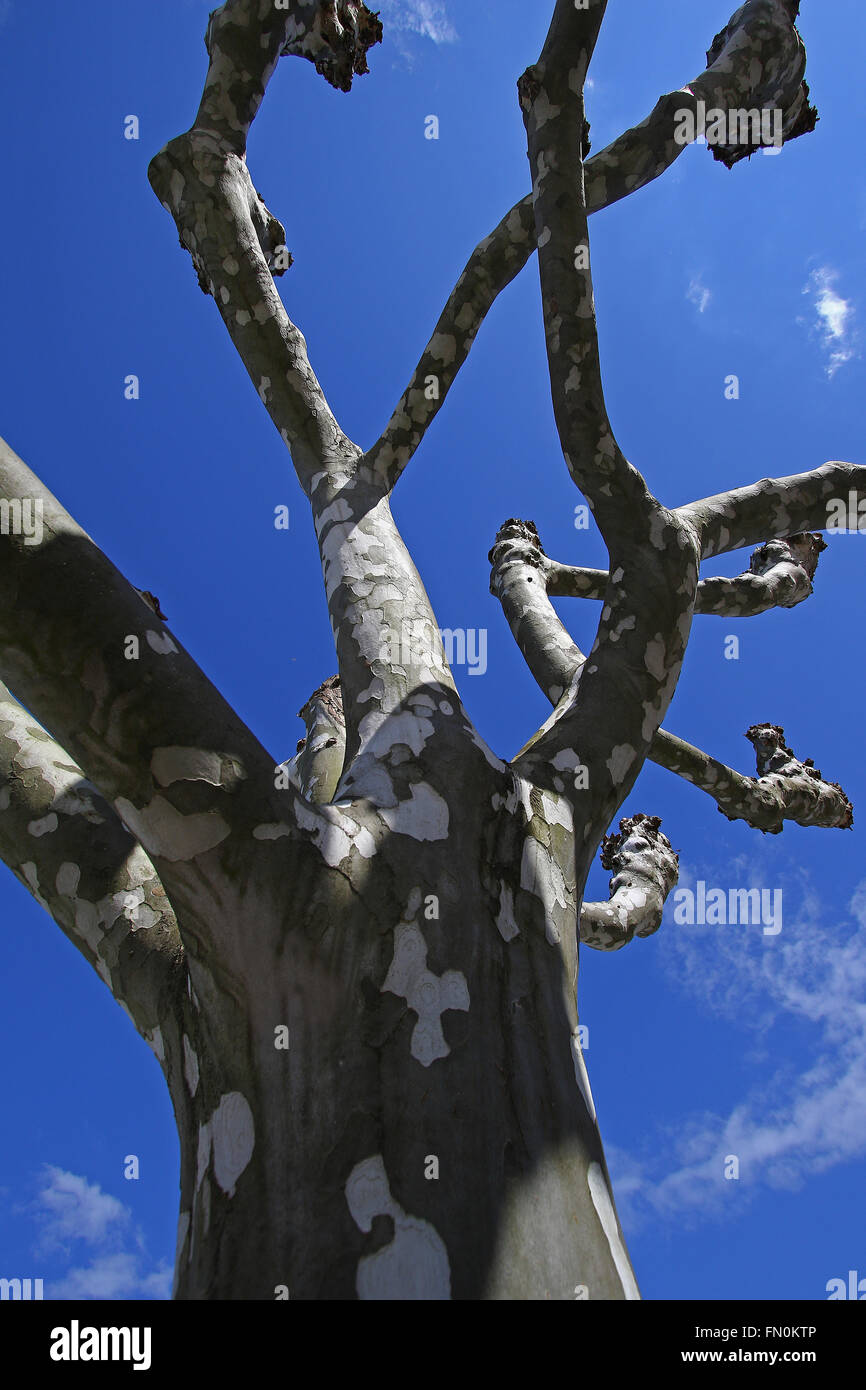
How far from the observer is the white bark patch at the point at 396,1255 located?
1.14 meters

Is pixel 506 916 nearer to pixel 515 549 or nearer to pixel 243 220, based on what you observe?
pixel 243 220

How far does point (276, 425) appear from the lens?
3795 mm

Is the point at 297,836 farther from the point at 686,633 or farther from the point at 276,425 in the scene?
the point at 276,425

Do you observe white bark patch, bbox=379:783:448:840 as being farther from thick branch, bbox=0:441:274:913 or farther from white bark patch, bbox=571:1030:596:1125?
white bark patch, bbox=571:1030:596:1125

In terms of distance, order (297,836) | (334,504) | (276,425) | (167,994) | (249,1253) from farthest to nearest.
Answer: (276,425) < (334,504) < (167,994) < (297,836) < (249,1253)

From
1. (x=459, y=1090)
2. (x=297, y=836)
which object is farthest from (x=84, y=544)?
(x=459, y=1090)

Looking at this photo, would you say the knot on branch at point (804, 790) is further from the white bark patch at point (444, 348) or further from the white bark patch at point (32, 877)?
the white bark patch at point (32, 877)

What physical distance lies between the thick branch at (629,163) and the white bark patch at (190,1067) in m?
2.55

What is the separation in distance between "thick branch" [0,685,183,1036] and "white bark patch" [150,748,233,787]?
21.2 inches

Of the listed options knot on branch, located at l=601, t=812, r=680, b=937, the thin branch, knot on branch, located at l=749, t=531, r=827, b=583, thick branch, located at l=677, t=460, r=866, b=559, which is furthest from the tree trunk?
knot on branch, located at l=749, t=531, r=827, b=583

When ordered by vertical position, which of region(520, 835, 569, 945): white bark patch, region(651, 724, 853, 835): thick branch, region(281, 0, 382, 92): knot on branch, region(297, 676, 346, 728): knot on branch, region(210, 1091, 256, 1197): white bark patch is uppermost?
region(281, 0, 382, 92): knot on branch

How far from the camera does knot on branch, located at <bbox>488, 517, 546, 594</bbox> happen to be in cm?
512

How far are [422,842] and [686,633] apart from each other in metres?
1.50

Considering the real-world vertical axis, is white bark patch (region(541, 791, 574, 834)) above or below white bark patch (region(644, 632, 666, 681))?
below
